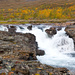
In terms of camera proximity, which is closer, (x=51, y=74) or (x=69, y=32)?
(x=51, y=74)

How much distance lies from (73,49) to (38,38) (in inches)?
499

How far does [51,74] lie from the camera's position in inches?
495

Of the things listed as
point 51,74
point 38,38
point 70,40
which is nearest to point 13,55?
point 51,74

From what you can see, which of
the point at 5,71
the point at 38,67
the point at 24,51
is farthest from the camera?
the point at 24,51

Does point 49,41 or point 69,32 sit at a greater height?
point 69,32

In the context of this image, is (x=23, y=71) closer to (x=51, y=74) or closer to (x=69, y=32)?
(x=51, y=74)

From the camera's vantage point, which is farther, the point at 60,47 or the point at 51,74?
the point at 60,47

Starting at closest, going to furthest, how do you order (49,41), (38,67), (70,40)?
(38,67)
(70,40)
(49,41)

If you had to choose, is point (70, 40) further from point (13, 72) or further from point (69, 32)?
point (13, 72)

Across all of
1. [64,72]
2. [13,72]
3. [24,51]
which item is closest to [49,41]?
[24,51]

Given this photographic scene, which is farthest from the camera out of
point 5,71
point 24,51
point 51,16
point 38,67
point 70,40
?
point 51,16

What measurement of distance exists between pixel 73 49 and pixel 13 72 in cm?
2358

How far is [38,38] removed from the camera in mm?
42094

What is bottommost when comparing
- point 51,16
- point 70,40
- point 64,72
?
point 64,72
